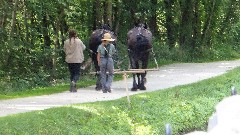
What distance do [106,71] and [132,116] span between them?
174 inches

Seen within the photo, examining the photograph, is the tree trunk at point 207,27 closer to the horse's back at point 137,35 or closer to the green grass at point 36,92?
the green grass at point 36,92

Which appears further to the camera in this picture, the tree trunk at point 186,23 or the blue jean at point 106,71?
the tree trunk at point 186,23

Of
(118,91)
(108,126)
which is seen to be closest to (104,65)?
(118,91)

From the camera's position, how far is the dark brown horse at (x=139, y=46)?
16.9 meters

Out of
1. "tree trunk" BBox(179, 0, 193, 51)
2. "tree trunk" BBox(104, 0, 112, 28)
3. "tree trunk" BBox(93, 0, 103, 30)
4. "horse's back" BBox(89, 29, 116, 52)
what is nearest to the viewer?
"horse's back" BBox(89, 29, 116, 52)

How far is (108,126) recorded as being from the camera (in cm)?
1132

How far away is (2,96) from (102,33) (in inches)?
140

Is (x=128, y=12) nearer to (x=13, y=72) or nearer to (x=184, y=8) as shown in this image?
(x=184, y=8)

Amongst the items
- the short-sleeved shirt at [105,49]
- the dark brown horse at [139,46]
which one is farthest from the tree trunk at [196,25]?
the short-sleeved shirt at [105,49]

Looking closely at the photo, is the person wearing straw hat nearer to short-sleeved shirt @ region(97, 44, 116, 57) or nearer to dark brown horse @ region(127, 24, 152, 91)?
short-sleeved shirt @ region(97, 44, 116, 57)

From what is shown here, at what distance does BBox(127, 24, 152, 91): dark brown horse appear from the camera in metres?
16.9

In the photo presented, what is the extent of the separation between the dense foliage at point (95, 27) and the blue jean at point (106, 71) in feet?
10.7

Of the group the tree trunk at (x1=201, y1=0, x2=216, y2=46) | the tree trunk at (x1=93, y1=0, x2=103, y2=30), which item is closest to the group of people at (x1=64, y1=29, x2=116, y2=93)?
the tree trunk at (x1=93, y1=0, x2=103, y2=30)

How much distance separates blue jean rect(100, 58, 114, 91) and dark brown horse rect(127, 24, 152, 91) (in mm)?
925
